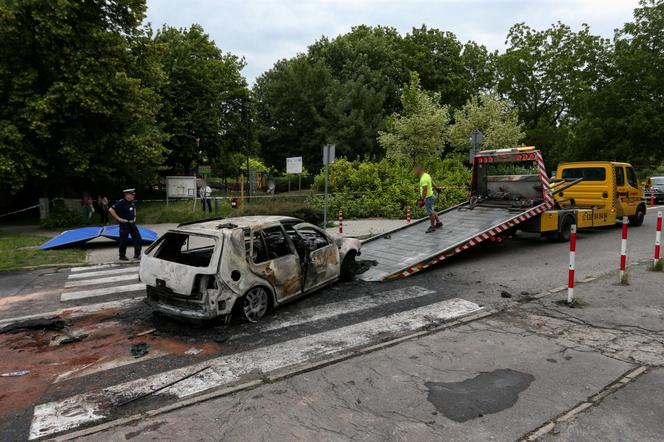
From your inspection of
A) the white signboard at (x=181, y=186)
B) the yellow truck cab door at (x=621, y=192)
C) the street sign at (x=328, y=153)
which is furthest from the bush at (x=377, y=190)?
the yellow truck cab door at (x=621, y=192)

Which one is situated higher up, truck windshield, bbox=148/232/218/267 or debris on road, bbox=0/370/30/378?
truck windshield, bbox=148/232/218/267

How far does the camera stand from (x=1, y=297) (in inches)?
313

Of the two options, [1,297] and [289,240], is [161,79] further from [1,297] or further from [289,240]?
[289,240]

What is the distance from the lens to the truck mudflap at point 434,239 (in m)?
8.81

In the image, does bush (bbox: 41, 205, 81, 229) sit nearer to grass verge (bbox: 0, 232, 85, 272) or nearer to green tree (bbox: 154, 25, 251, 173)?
grass verge (bbox: 0, 232, 85, 272)

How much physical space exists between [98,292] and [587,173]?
46.5 feet

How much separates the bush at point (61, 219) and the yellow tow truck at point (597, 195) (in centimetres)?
1796

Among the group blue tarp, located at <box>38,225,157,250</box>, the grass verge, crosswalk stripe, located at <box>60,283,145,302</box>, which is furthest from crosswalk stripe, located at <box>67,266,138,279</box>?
blue tarp, located at <box>38,225,157,250</box>

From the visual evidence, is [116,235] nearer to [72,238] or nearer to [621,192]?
[72,238]

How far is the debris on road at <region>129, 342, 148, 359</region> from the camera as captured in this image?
5211mm

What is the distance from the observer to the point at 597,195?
14.0 m

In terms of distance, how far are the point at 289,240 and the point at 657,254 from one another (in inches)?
285

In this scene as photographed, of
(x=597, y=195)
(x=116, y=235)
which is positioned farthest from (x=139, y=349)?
(x=597, y=195)

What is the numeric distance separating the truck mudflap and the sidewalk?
3000 millimetres
